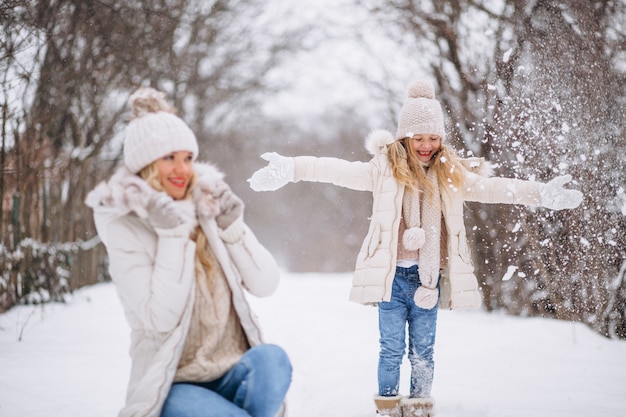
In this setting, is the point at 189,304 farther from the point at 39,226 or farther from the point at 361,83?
the point at 361,83

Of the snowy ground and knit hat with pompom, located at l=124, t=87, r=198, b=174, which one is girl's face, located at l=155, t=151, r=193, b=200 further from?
the snowy ground

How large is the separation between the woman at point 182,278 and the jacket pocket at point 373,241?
1.24 metres

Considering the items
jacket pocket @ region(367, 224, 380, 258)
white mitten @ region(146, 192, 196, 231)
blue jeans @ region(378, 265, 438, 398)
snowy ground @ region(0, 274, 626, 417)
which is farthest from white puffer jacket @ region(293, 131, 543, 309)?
white mitten @ region(146, 192, 196, 231)

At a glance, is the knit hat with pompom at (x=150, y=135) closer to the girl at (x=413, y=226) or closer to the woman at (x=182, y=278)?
the woman at (x=182, y=278)

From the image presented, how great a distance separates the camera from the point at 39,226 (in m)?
8.48

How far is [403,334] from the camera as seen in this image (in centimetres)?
377

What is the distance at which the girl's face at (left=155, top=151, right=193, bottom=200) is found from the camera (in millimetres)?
2469

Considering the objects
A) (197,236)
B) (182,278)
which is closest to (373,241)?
(197,236)

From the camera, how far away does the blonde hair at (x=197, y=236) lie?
2.44 meters

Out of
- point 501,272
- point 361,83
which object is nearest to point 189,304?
point 501,272

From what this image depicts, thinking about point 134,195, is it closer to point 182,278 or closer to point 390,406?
point 182,278

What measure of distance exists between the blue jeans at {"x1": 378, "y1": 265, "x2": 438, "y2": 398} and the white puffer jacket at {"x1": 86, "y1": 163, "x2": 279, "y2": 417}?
143 cm

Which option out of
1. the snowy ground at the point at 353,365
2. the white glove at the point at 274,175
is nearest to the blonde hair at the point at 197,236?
the white glove at the point at 274,175

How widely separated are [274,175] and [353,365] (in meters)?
2.37
